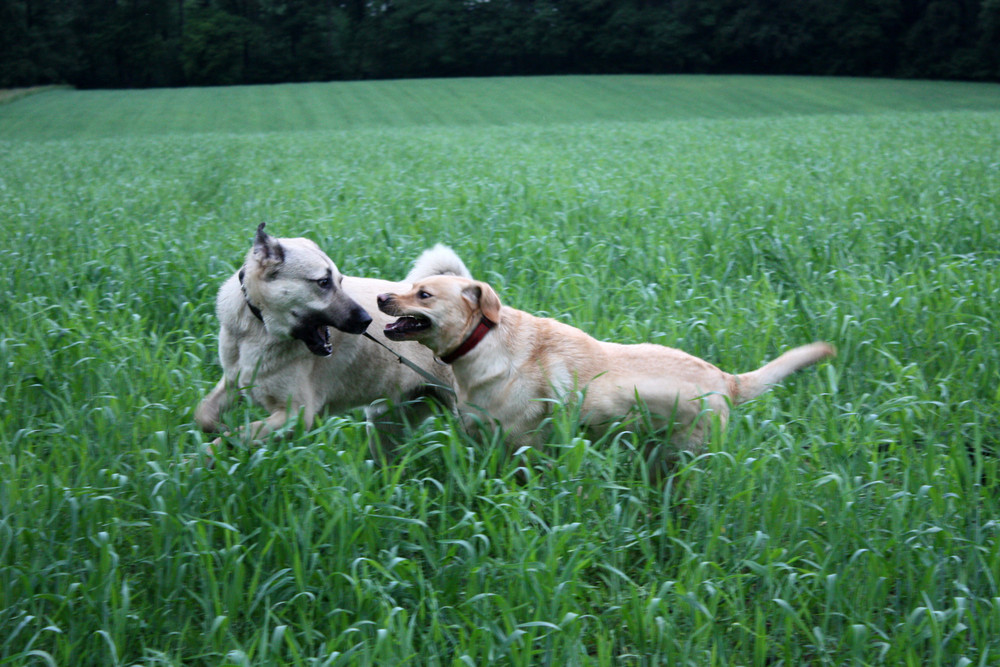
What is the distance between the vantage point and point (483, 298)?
3400 millimetres

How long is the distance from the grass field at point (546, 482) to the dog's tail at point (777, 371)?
0.34 ft

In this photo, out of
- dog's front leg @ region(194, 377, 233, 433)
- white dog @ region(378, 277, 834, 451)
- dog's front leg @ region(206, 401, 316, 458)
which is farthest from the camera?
dog's front leg @ region(194, 377, 233, 433)

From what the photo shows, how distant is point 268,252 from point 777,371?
7.59 feet

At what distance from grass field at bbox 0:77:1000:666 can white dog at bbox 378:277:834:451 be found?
0.17 m

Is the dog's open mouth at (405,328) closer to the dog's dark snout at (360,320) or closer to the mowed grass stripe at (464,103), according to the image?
the dog's dark snout at (360,320)

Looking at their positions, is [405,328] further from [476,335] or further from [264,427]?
[264,427]

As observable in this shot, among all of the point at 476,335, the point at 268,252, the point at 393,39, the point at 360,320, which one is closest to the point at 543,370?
the point at 476,335

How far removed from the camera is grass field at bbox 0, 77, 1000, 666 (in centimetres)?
232

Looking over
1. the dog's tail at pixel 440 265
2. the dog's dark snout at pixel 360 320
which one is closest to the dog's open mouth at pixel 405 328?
the dog's dark snout at pixel 360 320

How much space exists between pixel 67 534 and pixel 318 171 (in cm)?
1226

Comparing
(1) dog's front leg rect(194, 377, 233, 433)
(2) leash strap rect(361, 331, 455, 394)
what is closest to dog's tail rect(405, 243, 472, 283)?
(2) leash strap rect(361, 331, 455, 394)

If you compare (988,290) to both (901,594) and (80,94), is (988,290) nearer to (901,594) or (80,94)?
(901,594)

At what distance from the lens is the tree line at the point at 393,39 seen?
55.6 m

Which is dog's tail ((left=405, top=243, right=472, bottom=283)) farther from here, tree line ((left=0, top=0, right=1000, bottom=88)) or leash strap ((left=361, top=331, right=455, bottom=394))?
tree line ((left=0, top=0, right=1000, bottom=88))
